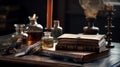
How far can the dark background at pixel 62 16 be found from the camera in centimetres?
322

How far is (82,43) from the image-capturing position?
1404mm

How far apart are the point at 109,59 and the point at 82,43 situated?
150 mm

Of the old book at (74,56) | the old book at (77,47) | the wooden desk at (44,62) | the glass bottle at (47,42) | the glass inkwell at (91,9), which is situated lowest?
the wooden desk at (44,62)

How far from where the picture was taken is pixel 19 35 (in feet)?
5.31

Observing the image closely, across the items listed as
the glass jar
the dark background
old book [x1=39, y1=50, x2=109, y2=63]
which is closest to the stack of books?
old book [x1=39, y1=50, x2=109, y2=63]

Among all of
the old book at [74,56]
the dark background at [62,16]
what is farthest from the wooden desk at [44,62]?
the dark background at [62,16]

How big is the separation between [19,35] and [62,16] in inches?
69.0

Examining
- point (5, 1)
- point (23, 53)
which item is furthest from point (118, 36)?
point (23, 53)

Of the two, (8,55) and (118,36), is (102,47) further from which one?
(118,36)

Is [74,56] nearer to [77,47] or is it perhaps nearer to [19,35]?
[77,47]

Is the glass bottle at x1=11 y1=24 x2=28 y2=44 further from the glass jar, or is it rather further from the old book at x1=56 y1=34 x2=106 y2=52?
the old book at x1=56 y1=34 x2=106 y2=52

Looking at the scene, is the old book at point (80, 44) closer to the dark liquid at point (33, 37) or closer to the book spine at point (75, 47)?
the book spine at point (75, 47)

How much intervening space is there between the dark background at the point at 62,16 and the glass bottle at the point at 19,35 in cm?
162

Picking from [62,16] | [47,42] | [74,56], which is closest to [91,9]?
[47,42]
